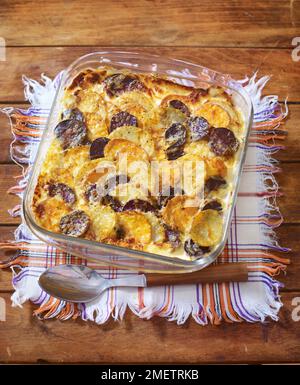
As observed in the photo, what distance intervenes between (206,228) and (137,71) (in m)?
0.92

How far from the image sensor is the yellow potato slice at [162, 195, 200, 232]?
220 centimetres

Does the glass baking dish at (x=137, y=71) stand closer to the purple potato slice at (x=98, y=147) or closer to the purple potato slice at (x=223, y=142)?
the purple potato slice at (x=223, y=142)

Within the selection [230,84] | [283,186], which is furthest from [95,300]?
[230,84]

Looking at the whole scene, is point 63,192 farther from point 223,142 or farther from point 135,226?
point 223,142

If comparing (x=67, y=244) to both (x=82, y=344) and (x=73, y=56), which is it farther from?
(x=73, y=56)

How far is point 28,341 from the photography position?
2.19 m

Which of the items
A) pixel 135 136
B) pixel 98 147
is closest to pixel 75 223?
pixel 98 147

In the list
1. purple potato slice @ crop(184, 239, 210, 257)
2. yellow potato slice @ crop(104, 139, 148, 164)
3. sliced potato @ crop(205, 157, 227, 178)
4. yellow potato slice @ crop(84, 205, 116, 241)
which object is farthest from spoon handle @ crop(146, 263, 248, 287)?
yellow potato slice @ crop(104, 139, 148, 164)

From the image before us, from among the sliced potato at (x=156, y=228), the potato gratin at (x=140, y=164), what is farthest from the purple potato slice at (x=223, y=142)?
the sliced potato at (x=156, y=228)

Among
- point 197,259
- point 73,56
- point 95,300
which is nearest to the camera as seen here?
point 197,259

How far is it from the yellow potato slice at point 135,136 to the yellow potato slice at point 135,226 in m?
0.34

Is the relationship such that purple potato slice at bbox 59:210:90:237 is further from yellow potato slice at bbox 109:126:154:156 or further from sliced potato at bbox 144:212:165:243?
yellow potato slice at bbox 109:126:154:156
